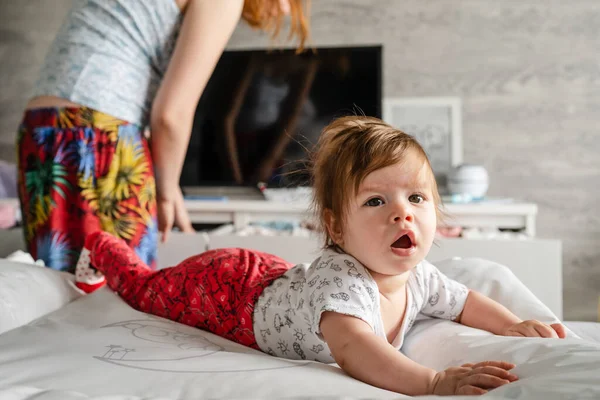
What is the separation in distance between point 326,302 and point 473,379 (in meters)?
0.22

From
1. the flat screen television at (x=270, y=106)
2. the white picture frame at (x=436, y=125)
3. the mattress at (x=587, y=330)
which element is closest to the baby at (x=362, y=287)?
the mattress at (x=587, y=330)

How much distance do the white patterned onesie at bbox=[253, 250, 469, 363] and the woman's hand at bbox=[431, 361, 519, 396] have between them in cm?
15

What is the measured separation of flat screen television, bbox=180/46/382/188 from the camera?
297 cm

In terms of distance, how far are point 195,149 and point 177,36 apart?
184 cm

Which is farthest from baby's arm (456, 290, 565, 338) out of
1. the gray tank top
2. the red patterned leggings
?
the gray tank top

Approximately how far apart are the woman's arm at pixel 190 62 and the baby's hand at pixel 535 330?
29.3 inches

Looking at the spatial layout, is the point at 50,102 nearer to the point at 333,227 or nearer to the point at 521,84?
the point at 333,227

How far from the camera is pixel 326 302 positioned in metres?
0.74

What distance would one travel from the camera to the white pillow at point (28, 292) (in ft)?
2.99

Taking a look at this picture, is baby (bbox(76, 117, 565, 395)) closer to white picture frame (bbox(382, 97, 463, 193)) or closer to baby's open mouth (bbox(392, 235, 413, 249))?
baby's open mouth (bbox(392, 235, 413, 249))

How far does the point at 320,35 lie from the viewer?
306cm

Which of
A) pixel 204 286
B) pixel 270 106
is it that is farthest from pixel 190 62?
pixel 270 106

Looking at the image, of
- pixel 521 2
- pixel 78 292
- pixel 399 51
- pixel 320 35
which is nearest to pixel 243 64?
pixel 320 35

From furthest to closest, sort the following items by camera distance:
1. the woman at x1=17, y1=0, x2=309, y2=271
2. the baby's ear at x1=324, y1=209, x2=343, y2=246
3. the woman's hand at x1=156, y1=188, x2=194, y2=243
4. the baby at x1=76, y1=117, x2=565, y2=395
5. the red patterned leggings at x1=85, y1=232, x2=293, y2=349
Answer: the woman's hand at x1=156, y1=188, x2=194, y2=243, the woman at x1=17, y1=0, x2=309, y2=271, the red patterned leggings at x1=85, y1=232, x2=293, y2=349, the baby's ear at x1=324, y1=209, x2=343, y2=246, the baby at x1=76, y1=117, x2=565, y2=395
